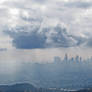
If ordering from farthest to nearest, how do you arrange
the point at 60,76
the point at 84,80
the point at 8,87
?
the point at 60,76
the point at 84,80
the point at 8,87

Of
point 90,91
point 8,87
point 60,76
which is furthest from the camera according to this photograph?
point 60,76

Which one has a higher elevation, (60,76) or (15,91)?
(15,91)

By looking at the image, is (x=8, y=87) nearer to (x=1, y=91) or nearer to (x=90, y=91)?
(x=1, y=91)

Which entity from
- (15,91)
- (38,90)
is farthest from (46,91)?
(15,91)

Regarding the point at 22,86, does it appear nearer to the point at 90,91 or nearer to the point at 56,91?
the point at 56,91

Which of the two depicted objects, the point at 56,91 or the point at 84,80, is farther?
the point at 84,80

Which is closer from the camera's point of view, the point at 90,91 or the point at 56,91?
the point at 90,91

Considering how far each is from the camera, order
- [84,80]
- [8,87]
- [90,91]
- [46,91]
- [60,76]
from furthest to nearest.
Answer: [60,76] → [84,80] → [8,87] → [46,91] → [90,91]

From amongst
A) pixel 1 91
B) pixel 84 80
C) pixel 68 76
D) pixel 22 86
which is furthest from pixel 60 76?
pixel 1 91

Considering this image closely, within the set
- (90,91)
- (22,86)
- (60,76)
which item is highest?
(90,91)
